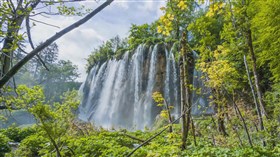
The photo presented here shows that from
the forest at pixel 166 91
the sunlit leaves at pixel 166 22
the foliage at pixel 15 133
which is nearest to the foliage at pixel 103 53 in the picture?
the forest at pixel 166 91

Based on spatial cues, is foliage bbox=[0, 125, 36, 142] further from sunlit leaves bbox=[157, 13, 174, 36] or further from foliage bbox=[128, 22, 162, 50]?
foliage bbox=[128, 22, 162, 50]

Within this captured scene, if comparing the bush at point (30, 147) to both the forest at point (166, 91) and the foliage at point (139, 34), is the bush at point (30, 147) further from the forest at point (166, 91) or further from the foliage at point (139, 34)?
the foliage at point (139, 34)

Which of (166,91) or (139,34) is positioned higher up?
(139,34)

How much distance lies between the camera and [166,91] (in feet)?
63.4

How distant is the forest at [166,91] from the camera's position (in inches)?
95.2

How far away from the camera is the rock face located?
19.1 m

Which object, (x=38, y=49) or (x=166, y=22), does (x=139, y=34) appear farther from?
(x=38, y=49)

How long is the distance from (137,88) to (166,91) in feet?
8.56

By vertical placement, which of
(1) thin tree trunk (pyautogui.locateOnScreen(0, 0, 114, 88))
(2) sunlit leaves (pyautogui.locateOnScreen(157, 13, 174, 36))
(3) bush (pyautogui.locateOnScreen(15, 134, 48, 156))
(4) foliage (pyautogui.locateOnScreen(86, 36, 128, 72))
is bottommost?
(3) bush (pyautogui.locateOnScreen(15, 134, 48, 156))

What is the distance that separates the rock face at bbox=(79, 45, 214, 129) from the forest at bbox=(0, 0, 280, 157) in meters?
0.09

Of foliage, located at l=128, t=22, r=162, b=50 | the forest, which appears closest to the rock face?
the forest

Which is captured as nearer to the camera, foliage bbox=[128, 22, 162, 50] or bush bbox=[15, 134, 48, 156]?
bush bbox=[15, 134, 48, 156]

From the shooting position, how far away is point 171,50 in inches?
768

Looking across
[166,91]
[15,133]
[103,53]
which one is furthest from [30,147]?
[103,53]
